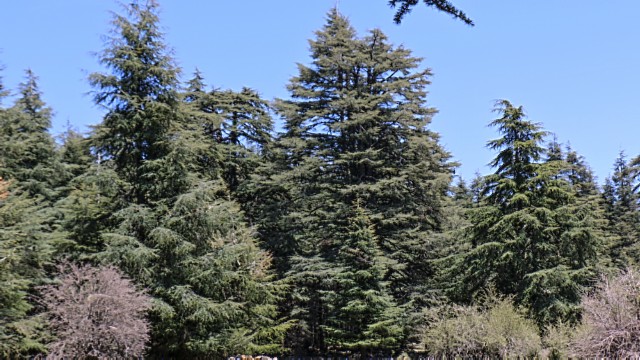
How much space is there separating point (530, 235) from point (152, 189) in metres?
16.4

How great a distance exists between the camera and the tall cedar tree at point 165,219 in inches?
783

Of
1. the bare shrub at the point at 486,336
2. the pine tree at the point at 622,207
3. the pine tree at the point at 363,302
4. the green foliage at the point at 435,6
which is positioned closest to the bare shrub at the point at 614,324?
the bare shrub at the point at 486,336

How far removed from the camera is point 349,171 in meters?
29.6

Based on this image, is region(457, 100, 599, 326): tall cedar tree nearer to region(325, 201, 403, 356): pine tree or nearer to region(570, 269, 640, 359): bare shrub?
region(325, 201, 403, 356): pine tree

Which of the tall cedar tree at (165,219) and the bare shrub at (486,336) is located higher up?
the tall cedar tree at (165,219)

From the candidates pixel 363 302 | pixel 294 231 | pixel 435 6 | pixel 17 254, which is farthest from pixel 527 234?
pixel 435 6

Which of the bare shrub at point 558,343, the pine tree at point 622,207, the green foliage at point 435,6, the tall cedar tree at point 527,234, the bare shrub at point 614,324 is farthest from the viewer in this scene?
the pine tree at point 622,207

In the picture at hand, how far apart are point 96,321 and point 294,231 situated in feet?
49.5

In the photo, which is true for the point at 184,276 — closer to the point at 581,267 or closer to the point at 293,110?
the point at 293,110

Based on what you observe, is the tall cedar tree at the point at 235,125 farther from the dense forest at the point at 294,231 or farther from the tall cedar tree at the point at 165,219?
the tall cedar tree at the point at 165,219

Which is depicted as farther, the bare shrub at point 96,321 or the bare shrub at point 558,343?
the bare shrub at point 558,343

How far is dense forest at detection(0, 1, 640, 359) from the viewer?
18156 mm

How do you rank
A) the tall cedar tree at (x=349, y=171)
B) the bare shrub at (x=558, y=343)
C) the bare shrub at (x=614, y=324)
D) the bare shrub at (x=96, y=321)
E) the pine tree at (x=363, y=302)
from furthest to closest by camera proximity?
1. the tall cedar tree at (x=349, y=171)
2. the pine tree at (x=363, y=302)
3. the bare shrub at (x=558, y=343)
4. the bare shrub at (x=614, y=324)
5. the bare shrub at (x=96, y=321)

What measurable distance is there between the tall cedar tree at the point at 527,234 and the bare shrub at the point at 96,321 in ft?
48.5
